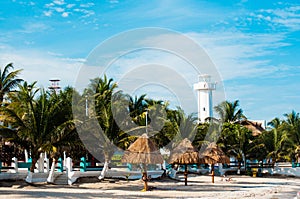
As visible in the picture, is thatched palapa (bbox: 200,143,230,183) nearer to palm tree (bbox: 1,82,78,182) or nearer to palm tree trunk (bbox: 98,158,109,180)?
palm tree trunk (bbox: 98,158,109,180)

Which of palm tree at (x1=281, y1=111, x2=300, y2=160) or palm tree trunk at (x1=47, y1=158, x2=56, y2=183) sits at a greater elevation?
palm tree at (x1=281, y1=111, x2=300, y2=160)

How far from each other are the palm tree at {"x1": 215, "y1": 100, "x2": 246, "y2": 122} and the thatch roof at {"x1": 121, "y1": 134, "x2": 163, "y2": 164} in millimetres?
19789

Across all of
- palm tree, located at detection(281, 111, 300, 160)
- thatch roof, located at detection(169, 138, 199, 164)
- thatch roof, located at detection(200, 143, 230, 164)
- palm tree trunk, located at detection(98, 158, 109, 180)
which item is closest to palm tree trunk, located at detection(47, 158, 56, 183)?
palm tree trunk, located at detection(98, 158, 109, 180)

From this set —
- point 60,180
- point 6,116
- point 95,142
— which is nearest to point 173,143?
point 95,142

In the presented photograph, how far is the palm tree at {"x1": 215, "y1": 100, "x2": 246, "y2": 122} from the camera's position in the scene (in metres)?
38.9

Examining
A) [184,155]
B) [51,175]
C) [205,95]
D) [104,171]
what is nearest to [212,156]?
[184,155]

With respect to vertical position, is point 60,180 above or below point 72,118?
below

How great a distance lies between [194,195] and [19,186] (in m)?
7.80

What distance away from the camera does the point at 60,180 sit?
22516mm

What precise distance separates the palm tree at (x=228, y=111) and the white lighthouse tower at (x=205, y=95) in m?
8.05

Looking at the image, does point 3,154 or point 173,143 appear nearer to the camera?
point 3,154

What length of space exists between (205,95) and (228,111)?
9.59m

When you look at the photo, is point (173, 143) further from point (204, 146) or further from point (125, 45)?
point (125, 45)

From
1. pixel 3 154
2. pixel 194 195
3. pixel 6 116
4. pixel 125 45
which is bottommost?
pixel 194 195
